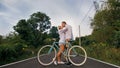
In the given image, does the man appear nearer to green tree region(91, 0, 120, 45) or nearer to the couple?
the couple

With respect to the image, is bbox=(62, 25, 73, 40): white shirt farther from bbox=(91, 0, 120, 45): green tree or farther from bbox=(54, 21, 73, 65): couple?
bbox=(91, 0, 120, 45): green tree

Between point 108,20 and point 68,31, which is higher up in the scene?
point 108,20

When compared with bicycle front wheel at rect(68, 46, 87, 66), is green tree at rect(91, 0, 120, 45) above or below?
above

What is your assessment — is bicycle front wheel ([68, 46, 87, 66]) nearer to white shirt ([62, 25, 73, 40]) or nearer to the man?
the man

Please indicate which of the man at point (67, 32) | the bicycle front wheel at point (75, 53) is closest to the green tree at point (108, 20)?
the bicycle front wheel at point (75, 53)

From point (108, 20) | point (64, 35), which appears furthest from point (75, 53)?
point (108, 20)

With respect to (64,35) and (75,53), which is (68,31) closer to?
(64,35)

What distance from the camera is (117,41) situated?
1120 inches

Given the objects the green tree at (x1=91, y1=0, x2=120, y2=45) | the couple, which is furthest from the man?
the green tree at (x1=91, y1=0, x2=120, y2=45)

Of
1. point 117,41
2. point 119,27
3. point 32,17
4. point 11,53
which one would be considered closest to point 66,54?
point 11,53

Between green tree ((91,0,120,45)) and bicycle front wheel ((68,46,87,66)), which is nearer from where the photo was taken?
bicycle front wheel ((68,46,87,66))

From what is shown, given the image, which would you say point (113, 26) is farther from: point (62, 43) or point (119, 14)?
point (62, 43)

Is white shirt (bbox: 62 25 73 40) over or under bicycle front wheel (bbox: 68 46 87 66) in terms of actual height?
over

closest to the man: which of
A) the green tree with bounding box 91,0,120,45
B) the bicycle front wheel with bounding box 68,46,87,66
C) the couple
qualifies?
the couple
